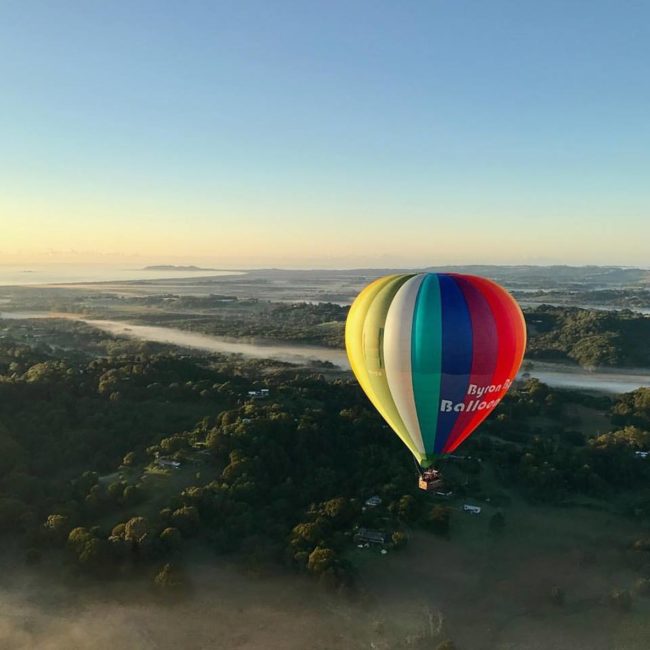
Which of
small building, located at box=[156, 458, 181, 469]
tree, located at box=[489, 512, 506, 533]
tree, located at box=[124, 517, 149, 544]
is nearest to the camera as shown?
tree, located at box=[124, 517, 149, 544]

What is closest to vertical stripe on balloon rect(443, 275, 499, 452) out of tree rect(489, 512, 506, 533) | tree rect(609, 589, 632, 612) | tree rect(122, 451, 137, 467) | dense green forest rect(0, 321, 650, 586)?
dense green forest rect(0, 321, 650, 586)

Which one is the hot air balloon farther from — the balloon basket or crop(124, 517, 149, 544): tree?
crop(124, 517, 149, 544): tree

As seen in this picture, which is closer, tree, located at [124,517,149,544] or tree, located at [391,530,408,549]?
tree, located at [124,517,149,544]

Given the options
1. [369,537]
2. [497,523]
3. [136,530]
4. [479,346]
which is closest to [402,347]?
[479,346]

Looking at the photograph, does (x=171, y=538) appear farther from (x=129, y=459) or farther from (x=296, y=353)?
(x=296, y=353)

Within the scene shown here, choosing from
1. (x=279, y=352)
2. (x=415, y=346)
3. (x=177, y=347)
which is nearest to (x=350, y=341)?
(x=415, y=346)

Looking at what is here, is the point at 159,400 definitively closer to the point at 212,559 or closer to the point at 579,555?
the point at 212,559

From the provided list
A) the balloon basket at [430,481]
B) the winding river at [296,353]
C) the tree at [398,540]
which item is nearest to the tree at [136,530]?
the tree at [398,540]
